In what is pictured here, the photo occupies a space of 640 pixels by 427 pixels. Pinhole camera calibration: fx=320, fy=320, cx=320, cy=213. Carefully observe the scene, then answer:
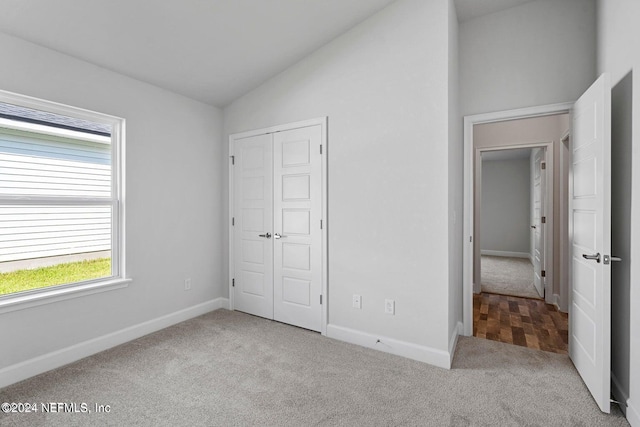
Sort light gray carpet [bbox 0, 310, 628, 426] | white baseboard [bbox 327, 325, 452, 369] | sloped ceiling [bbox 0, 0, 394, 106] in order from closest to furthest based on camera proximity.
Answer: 1. light gray carpet [bbox 0, 310, 628, 426]
2. sloped ceiling [bbox 0, 0, 394, 106]
3. white baseboard [bbox 327, 325, 452, 369]

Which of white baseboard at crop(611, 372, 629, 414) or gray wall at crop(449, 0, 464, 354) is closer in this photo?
white baseboard at crop(611, 372, 629, 414)

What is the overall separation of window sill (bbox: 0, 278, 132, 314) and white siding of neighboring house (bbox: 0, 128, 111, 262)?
0.29m

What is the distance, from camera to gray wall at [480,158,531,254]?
313 inches

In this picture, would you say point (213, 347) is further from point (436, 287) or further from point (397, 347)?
point (436, 287)

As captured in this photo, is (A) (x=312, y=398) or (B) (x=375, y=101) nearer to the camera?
(A) (x=312, y=398)

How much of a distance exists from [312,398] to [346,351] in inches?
29.0

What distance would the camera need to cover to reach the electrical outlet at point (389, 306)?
2736 millimetres

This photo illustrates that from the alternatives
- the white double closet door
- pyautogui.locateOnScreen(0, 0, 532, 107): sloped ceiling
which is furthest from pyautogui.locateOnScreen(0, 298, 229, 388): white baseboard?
pyautogui.locateOnScreen(0, 0, 532, 107): sloped ceiling

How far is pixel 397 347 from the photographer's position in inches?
106

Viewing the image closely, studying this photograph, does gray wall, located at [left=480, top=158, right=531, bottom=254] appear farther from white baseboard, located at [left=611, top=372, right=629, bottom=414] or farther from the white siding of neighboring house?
the white siding of neighboring house

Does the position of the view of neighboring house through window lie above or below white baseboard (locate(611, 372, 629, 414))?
above

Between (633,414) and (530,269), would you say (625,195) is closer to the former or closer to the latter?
(633,414)

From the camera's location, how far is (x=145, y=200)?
3.11m

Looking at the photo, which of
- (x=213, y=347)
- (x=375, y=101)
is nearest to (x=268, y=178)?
(x=375, y=101)
